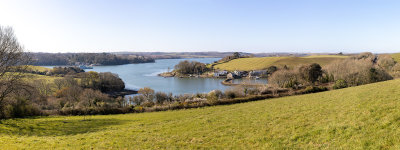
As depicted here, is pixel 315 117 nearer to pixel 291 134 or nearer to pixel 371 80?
pixel 291 134

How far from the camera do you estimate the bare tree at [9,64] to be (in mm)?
20125

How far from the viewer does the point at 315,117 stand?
1110cm

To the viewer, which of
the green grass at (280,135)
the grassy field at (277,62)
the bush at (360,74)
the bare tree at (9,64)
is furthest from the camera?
the grassy field at (277,62)

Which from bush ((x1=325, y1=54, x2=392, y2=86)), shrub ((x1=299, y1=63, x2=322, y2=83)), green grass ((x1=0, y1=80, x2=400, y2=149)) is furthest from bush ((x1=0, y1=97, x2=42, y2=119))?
shrub ((x1=299, y1=63, x2=322, y2=83))

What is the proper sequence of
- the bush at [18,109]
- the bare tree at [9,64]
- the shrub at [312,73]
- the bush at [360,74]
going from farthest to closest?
the shrub at [312,73] < the bush at [360,74] < the bush at [18,109] < the bare tree at [9,64]

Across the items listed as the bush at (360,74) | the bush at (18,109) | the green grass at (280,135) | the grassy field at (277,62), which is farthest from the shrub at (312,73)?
the grassy field at (277,62)

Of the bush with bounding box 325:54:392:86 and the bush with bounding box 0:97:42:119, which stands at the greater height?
the bush with bounding box 325:54:392:86

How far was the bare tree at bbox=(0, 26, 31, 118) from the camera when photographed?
2012 cm

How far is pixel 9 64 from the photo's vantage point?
20750mm

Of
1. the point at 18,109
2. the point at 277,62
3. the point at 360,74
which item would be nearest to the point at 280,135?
the point at 18,109

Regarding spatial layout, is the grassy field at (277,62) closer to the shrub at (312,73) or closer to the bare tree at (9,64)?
the shrub at (312,73)

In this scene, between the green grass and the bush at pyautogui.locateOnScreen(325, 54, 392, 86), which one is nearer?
the green grass

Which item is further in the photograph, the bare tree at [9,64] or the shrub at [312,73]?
the shrub at [312,73]

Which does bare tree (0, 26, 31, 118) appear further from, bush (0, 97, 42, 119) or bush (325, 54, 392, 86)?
bush (325, 54, 392, 86)
